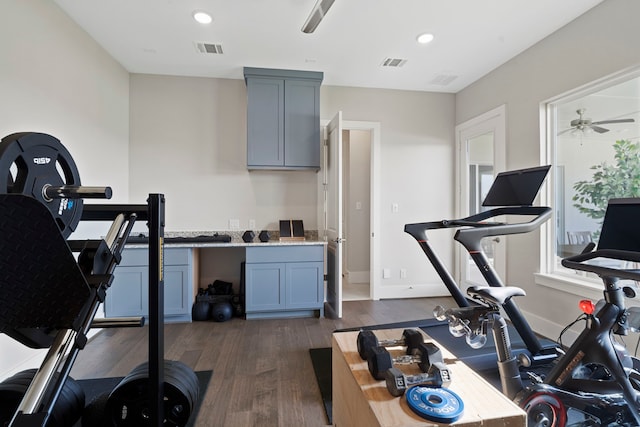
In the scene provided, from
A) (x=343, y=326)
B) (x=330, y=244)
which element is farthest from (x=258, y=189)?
(x=343, y=326)

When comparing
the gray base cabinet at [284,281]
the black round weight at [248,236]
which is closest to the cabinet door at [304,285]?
the gray base cabinet at [284,281]

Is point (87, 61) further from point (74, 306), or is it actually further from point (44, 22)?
point (74, 306)

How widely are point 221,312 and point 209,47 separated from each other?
2.88m

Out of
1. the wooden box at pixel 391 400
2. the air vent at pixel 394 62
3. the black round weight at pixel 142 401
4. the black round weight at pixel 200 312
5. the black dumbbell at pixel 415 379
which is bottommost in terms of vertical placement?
the black round weight at pixel 200 312

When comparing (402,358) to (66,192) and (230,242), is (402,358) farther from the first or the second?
(230,242)

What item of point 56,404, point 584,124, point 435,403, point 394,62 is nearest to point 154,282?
point 56,404

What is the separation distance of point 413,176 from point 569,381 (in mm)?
3085

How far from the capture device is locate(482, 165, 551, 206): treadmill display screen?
2045 millimetres

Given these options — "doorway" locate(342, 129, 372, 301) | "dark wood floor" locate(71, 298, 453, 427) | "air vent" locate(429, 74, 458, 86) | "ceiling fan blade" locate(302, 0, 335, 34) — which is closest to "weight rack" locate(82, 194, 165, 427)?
"dark wood floor" locate(71, 298, 453, 427)

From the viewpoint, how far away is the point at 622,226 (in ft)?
5.28

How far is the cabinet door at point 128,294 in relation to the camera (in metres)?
3.15

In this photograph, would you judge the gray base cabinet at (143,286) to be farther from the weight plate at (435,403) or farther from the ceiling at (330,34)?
the weight plate at (435,403)

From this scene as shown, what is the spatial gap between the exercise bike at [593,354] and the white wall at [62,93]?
10.1 ft

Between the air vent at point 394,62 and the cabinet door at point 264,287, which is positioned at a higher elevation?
the air vent at point 394,62
